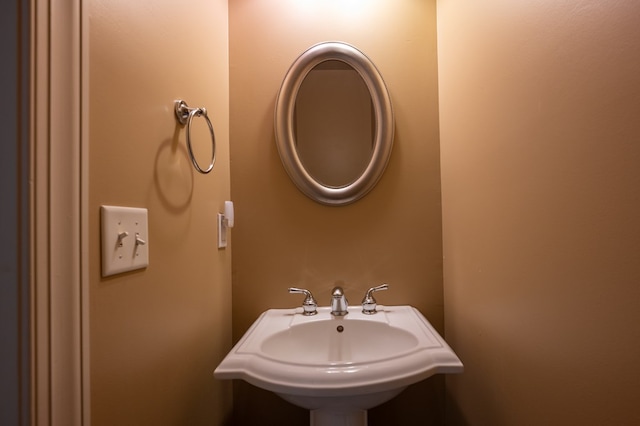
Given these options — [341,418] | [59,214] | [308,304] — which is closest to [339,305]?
[308,304]

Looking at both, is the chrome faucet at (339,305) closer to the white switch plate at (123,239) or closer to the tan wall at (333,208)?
the tan wall at (333,208)

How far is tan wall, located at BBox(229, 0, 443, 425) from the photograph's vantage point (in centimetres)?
109

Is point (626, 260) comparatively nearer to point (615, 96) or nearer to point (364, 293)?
point (615, 96)

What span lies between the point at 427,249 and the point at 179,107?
2.88ft

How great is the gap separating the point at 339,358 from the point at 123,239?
0.70 metres

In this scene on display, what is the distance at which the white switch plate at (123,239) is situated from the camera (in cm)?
50

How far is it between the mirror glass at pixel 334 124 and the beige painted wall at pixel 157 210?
30 centimetres

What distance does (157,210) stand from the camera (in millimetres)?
656

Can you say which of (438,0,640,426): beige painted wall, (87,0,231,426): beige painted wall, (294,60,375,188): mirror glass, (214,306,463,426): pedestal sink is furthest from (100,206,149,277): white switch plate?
(438,0,640,426): beige painted wall

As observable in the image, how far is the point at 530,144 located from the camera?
659 millimetres

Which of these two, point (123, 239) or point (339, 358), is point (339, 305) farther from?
point (123, 239)

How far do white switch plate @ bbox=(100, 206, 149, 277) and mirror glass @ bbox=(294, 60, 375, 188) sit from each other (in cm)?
62

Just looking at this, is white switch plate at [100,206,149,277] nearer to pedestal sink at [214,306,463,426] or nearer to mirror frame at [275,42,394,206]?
pedestal sink at [214,306,463,426]

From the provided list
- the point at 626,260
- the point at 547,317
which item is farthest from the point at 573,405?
the point at 626,260
